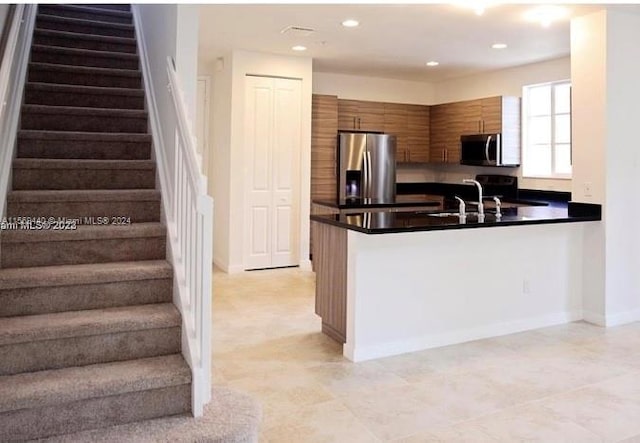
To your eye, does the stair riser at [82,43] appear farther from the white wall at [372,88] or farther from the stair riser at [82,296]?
the white wall at [372,88]

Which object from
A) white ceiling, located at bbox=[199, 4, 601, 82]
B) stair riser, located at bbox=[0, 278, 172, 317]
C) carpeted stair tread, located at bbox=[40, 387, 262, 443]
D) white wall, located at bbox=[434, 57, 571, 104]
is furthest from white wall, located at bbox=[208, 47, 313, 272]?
carpeted stair tread, located at bbox=[40, 387, 262, 443]

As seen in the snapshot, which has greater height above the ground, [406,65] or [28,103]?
[406,65]

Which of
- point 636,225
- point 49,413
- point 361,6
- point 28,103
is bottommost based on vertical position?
point 49,413

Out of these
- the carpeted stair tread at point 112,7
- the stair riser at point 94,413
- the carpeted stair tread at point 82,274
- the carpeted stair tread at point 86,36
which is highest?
the carpeted stair tread at point 112,7

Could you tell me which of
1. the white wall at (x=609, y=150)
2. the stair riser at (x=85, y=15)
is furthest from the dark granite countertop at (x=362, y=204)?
the stair riser at (x=85, y=15)

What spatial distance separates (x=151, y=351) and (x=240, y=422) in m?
0.60

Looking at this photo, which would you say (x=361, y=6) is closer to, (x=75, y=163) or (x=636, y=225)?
(x=75, y=163)

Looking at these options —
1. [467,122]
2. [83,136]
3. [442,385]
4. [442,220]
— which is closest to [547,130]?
[467,122]

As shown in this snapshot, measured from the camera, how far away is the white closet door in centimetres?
637

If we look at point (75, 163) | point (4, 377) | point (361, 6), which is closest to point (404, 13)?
point (361, 6)

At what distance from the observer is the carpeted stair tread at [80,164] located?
3184 mm

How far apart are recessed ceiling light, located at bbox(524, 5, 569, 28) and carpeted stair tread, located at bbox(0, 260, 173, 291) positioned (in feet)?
11.9

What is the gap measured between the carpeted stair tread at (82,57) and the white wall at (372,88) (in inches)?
133

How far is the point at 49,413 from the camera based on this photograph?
2111 millimetres
